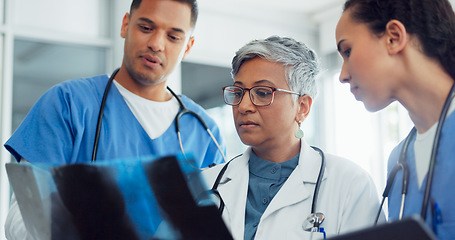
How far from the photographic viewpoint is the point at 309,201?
1.41 m

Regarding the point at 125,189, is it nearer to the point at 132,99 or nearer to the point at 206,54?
the point at 132,99

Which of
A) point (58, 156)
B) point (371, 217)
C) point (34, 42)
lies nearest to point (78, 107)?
point (58, 156)

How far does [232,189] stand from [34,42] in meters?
3.06

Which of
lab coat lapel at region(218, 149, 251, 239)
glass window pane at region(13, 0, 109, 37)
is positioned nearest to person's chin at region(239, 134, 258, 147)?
lab coat lapel at region(218, 149, 251, 239)

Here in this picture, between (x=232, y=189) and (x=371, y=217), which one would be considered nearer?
(x=371, y=217)

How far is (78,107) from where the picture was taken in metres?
1.63

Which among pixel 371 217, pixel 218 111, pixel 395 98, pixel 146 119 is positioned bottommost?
pixel 218 111

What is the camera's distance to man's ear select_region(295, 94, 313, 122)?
1591 mm

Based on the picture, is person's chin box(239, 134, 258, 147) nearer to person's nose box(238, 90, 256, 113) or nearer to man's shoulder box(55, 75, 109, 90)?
person's nose box(238, 90, 256, 113)

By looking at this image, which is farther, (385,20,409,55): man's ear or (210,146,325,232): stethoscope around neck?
(210,146,325,232): stethoscope around neck

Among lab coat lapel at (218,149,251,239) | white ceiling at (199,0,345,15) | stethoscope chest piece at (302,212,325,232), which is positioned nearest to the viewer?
stethoscope chest piece at (302,212,325,232)

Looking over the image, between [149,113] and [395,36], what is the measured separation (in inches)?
39.7

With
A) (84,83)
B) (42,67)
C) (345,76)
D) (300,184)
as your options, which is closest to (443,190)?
(345,76)

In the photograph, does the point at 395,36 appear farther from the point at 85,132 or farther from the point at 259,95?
the point at 85,132
